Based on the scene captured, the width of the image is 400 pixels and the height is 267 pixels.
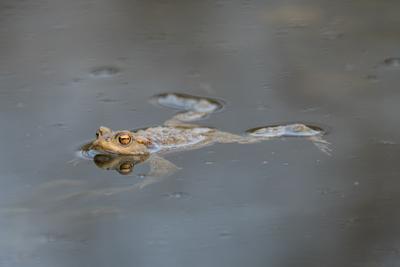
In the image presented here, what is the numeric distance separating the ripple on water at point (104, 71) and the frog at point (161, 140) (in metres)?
0.44

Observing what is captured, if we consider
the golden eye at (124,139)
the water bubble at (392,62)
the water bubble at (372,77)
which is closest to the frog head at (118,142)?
the golden eye at (124,139)

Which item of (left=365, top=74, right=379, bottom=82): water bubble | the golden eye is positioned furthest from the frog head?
(left=365, top=74, right=379, bottom=82): water bubble

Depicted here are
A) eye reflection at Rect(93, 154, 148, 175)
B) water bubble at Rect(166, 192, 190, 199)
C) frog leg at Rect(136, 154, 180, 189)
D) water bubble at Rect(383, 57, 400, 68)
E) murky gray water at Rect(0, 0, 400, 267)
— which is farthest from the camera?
water bubble at Rect(383, 57, 400, 68)

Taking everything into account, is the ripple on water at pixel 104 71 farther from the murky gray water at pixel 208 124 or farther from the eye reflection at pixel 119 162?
the eye reflection at pixel 119 162

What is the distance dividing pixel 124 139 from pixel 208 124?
13.5 inches

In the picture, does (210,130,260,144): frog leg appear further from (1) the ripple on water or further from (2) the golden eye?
(1) the ripple on water

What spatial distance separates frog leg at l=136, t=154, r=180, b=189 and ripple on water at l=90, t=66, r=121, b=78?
629 millimetres

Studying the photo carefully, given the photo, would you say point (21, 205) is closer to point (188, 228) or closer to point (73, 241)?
point (73, 241)

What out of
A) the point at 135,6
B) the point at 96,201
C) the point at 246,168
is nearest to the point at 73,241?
the point at 96,201

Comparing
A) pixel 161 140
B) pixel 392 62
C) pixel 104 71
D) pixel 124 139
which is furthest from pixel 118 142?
pixel 392 62

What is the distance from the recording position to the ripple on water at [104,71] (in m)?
3.62

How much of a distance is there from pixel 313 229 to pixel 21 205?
0.84m

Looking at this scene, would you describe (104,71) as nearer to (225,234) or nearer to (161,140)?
(161,140)

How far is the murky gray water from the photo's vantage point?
8.55 feet
